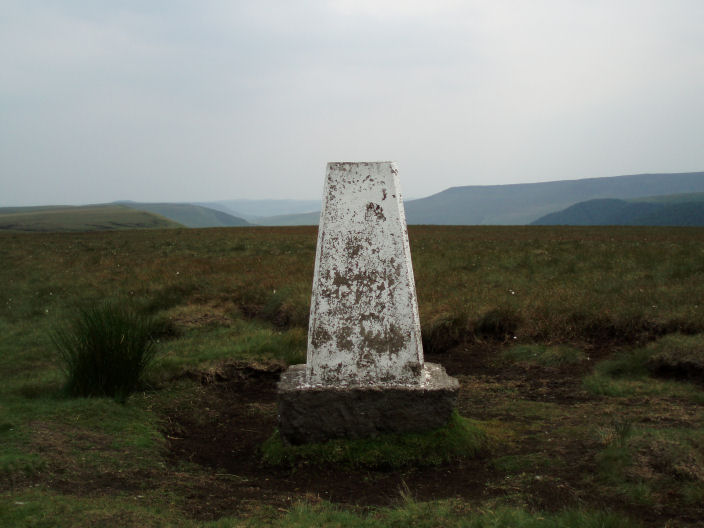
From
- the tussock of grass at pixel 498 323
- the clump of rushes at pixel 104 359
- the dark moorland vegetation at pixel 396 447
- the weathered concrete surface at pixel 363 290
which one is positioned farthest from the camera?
the tussock of grass at pixel 498 323

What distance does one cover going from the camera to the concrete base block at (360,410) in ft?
17.2

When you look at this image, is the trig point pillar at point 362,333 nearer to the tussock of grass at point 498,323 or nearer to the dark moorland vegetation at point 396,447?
the dark moorland vegetation at point 396,447

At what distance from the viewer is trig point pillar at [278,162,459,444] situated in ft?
17.2

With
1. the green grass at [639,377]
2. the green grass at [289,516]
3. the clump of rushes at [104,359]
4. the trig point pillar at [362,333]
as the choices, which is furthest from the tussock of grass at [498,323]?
the green grass at [289,516]

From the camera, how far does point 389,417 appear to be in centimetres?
526

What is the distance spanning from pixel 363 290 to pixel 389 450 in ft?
4.86

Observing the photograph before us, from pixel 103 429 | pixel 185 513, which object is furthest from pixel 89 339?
pixel 185 513

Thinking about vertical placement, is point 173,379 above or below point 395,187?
below

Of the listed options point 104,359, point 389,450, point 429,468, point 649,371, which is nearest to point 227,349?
point 104,359

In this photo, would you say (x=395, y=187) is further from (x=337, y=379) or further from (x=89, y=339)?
(x=89, y=339)

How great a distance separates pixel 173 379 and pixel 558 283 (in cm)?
828

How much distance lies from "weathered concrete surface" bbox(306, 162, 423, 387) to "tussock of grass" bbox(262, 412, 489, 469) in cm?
52

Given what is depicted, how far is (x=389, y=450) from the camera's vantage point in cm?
513

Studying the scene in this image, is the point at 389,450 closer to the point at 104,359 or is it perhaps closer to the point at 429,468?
the point at 429,468
